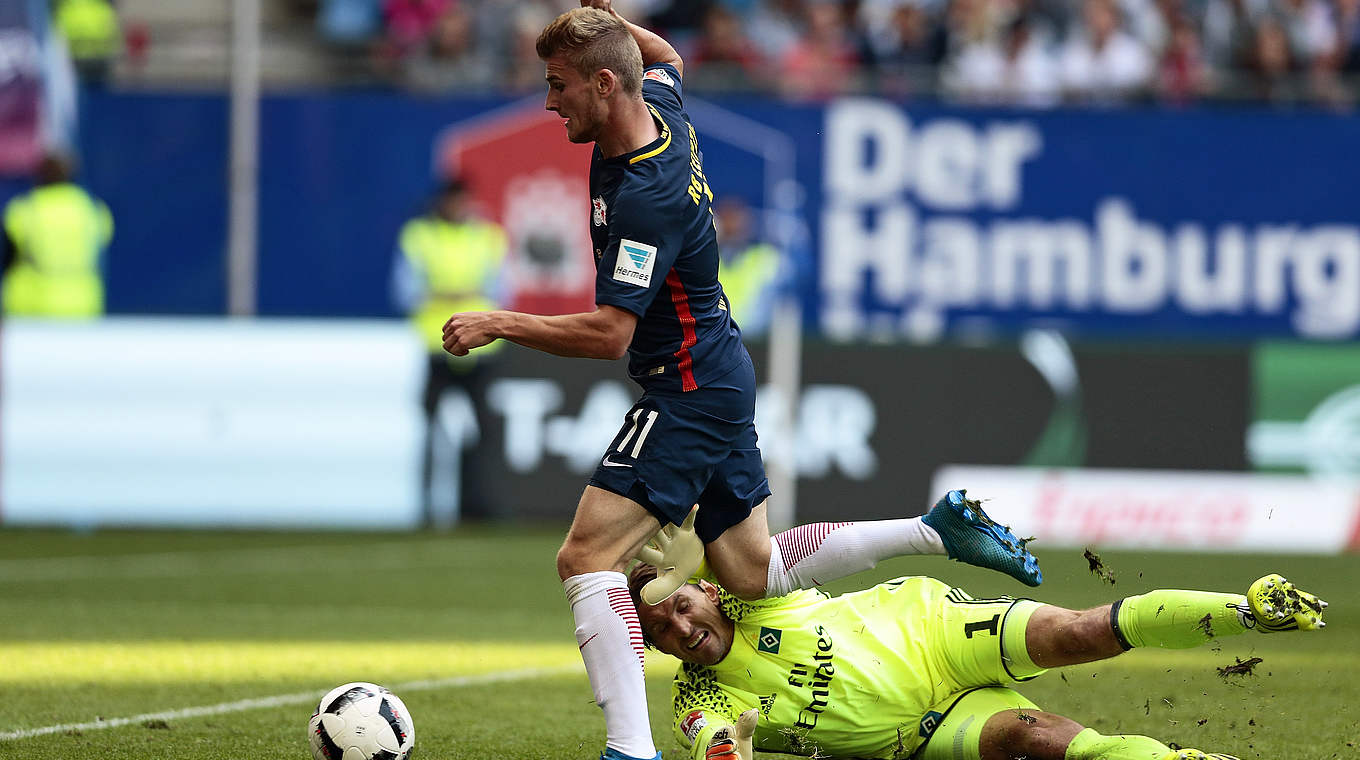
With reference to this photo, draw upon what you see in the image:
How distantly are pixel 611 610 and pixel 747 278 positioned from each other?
11.0 metres

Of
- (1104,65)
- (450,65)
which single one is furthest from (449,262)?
(1104,65)

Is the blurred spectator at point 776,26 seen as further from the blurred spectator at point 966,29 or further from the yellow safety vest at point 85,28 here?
the yellow safety vest at point 85,28

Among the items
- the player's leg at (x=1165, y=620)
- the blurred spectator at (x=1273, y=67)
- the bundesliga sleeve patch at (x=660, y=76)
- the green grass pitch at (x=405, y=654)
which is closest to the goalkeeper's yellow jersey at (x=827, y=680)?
the player's leg at (x=1165, y=620)

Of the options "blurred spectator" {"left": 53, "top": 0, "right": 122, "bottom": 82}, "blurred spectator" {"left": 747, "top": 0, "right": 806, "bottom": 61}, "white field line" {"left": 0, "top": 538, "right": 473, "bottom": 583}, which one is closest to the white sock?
"white field line" {"left": 0, "top": 538, "right": 473, "bottom": 583}

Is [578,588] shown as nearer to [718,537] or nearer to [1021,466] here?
[718,537]

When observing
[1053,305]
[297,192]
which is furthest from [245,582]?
[1053,305]

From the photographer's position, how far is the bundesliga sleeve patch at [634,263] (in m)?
5.14

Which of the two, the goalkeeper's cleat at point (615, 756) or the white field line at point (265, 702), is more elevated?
the goalkeeper's cleat at point (615, 756)

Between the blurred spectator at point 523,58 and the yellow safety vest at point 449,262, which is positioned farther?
the blurred spectator at point 523,58

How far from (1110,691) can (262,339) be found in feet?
26.2

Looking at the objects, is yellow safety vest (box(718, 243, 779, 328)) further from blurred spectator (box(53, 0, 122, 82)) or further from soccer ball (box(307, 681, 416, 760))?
soccer ball (box(307, 681, 416, 760))

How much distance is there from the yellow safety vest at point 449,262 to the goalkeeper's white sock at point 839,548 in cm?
957

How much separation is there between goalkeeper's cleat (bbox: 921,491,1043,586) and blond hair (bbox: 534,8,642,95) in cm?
158

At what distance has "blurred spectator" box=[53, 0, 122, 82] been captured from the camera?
59.6ft
